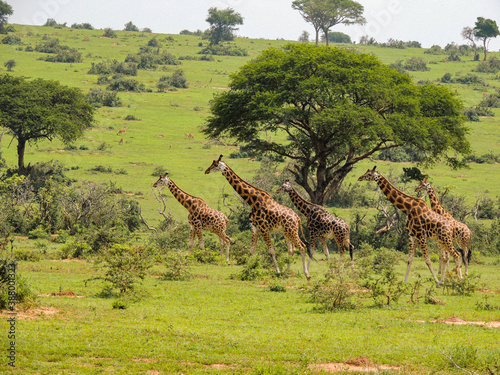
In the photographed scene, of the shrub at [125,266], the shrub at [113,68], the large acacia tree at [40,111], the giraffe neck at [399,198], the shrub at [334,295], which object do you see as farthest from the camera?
the shrub at [113,68]

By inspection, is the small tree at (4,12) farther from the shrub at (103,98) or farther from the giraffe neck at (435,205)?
the giraffe neck at (435,205)

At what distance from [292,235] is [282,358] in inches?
330

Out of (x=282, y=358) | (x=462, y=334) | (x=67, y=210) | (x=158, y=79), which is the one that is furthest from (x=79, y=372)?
(x=158, y=79)

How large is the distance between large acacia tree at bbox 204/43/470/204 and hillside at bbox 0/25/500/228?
18.2ft

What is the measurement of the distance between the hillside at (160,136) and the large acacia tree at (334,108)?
555 centimetres

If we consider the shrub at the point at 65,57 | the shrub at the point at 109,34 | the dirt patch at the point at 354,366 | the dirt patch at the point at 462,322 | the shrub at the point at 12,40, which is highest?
the shrub at the point at 109,34

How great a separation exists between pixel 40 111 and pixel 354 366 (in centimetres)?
3128

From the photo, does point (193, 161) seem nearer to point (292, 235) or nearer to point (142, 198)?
point (142, 198)

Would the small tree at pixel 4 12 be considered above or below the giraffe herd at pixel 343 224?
above

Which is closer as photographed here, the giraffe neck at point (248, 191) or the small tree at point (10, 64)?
the giraffe neck at point (248, 191)

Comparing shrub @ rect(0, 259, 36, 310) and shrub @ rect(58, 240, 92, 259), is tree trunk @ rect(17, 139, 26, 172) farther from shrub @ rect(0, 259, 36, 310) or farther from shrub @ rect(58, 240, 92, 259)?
shrub @ rect(0, 259, 36, 310)

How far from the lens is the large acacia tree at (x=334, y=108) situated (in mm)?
23828

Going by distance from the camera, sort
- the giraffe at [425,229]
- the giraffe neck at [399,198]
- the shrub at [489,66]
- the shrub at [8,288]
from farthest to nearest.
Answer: the shrub at [489,66] → the giraffe neck at [399,198] → the giraffe at [425,229] → the shrub at [8,288]

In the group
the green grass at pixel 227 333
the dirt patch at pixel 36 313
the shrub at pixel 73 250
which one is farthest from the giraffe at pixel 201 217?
the dirt patch at pixel 36 313
